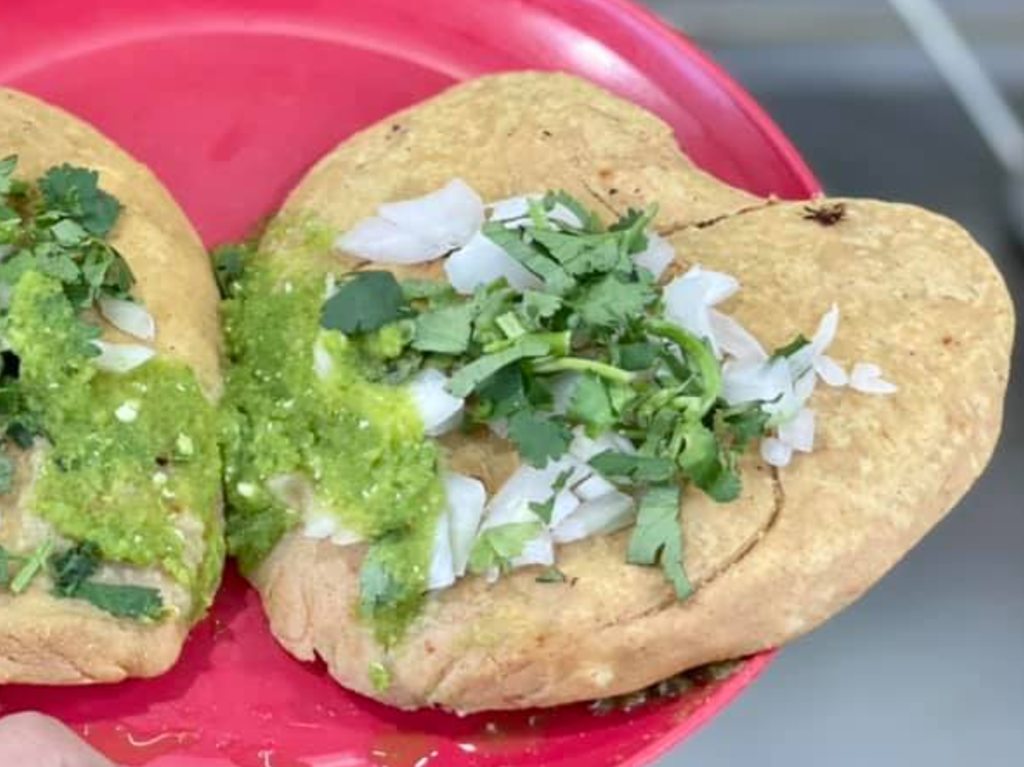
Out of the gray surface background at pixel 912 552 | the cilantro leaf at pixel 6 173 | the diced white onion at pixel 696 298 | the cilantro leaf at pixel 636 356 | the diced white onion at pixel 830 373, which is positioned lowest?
the gray surface background at pixel 912 552

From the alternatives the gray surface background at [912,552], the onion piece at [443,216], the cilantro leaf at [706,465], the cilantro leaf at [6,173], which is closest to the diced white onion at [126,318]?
the cilantro leaf at [6,173]

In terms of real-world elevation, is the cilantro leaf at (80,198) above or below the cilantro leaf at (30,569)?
above

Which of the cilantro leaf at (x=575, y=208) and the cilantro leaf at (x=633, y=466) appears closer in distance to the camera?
the cilantro leaf at (x=633, y=466)

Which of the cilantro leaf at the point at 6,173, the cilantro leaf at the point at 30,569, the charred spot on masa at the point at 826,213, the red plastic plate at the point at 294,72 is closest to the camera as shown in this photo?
the cilantro leaf at the point at 30,569

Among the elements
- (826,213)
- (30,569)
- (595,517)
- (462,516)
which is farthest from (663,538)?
(30,569)

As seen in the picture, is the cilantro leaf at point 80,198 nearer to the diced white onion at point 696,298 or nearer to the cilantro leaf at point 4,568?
the cilantro leaf at point 4,568

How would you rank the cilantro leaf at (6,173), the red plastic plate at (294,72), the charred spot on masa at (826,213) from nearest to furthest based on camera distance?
the cilantro leaf at (6,173) → the charred spot on masa at (826,213) → the red plastic plate at (294,72)

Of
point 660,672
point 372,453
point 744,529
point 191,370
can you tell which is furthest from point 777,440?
point 191,370
